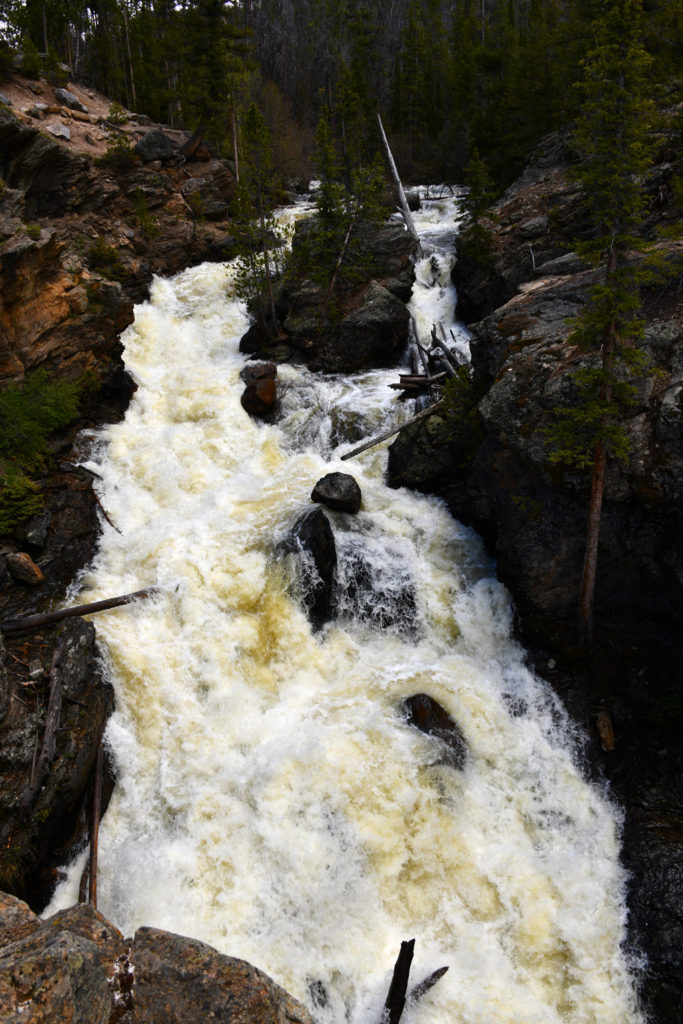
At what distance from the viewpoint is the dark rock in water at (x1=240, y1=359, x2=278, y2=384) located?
1994 centimetres

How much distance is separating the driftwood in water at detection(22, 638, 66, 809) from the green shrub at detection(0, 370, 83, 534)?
442 centimetres

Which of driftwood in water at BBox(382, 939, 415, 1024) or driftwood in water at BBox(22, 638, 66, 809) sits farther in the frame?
driftwood in water at BBox(22, 638, 66, 809)

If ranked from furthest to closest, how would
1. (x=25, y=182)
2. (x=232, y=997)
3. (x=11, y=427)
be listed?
(x=25, y=182) → (x=11, y=427) → (x=232, y=997)

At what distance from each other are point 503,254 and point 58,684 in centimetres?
2230

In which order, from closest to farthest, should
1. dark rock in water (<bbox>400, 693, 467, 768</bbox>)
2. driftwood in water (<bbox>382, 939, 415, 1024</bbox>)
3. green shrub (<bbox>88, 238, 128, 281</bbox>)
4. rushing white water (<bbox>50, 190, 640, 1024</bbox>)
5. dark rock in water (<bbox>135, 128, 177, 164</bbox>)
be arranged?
driftwood in water (<bbox>382, 939, 415, 1024</bbox>) < rushing white water (<bbox>50, 190, 640, 1024</bbox>) < dark rock in water (<bbox>400, 693, 467, 768</bbox>) < green shrub (<bbox>88, 238, 128, 281</bbox>) < dark rock in water (<bbox>135, 128, 177, 164</bbox>)

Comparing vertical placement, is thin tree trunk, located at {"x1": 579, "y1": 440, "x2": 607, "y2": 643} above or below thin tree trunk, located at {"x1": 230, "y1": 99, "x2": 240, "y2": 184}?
below

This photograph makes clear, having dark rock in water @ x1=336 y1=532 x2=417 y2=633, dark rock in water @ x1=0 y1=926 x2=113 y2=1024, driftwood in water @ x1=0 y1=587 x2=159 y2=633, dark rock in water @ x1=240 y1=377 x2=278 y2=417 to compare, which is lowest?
dark rock in water @ x1=336 y1=532 x2=417 y2=633

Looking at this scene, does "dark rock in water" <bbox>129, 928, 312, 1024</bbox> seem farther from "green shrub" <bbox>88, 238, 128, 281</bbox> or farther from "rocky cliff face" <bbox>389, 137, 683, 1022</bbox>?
"green shrub" <bbox>88, 238, 128, 281</bbox>

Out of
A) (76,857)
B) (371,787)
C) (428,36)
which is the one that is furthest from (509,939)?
(428,36)

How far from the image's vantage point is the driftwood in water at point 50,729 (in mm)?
9164

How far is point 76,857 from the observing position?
9.36 meters

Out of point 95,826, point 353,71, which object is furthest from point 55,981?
point 353,71

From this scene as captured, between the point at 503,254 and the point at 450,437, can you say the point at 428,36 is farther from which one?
the point at 450,437

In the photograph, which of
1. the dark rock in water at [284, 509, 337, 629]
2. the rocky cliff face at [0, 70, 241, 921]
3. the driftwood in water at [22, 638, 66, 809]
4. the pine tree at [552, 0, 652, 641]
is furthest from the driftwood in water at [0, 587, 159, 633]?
the pine tree at [552, 0, 652, 641]
